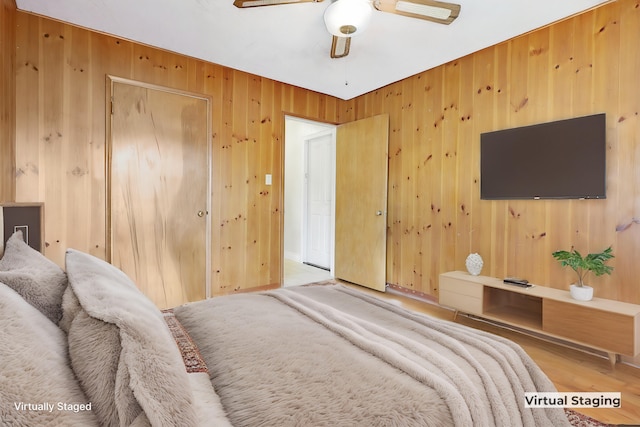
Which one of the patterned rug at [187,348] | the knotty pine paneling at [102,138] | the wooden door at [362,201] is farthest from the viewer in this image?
the wooden door at [362,201]

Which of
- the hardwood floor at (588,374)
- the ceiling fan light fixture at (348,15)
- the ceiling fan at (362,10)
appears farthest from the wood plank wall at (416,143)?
the ceiling fan light fixture at (348,15)

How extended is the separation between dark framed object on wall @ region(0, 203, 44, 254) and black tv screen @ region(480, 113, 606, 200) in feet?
11.0

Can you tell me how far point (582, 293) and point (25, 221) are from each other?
3.45 m

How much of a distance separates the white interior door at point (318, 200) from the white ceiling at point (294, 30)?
75.6 inches

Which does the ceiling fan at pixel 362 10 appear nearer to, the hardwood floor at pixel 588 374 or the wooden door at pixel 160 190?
the wooden door at pixel 160 190

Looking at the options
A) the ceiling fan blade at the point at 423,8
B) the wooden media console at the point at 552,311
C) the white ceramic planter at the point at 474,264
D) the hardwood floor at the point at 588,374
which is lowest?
the hardwood floor at the point at 588,374

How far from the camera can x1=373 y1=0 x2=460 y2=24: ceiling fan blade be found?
2049 millimetres

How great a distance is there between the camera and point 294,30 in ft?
8.80

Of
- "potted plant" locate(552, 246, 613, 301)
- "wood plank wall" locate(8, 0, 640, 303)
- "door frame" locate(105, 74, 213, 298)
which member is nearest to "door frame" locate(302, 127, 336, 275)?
"wood plank wall" locate(8, 0, 640, 303)

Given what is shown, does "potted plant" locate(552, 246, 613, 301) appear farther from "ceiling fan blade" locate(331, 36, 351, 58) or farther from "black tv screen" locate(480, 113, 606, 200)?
"ceiling fan blade" locate(331, 36, 351, 58)

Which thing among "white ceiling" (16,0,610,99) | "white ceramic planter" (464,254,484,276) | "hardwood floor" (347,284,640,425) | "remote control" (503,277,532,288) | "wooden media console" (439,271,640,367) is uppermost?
A: "white ceiling" (16,0,610,99)

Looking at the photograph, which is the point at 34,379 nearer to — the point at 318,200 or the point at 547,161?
the point at 547,161

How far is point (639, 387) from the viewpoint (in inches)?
79.0

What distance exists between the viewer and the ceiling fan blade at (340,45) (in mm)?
2512
